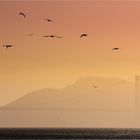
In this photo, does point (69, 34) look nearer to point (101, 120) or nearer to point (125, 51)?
point (125, 51)

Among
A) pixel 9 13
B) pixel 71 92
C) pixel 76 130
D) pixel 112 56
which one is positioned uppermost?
pixel 9 13

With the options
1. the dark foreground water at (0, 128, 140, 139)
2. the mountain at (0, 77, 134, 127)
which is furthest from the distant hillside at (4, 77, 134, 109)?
the dark foreground water at (0, 128, 140, 139)

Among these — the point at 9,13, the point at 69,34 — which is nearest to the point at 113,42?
the point at 69,34

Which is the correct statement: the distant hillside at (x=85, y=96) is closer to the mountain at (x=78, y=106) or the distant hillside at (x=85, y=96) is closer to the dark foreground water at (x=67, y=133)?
the mountain at (x=78, y=106)

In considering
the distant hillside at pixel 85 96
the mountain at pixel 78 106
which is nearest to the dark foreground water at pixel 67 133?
the mountain at pixel 78 106

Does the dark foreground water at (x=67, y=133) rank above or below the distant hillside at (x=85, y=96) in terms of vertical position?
below

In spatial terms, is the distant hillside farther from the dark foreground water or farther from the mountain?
the dark foreground water

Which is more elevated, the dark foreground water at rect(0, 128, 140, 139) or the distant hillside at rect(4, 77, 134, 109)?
the distant hillside at rect(4, 77, 134, 109)
